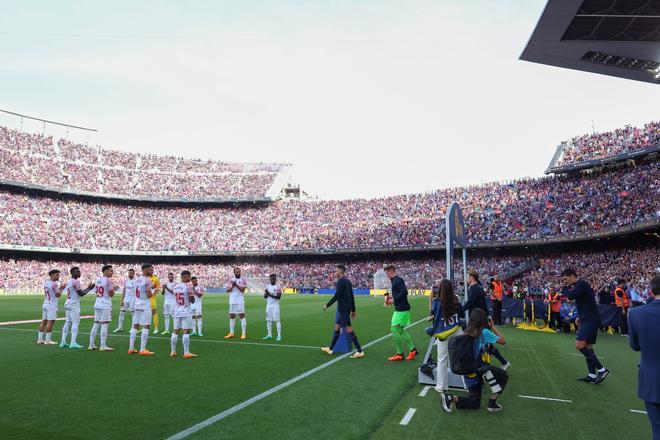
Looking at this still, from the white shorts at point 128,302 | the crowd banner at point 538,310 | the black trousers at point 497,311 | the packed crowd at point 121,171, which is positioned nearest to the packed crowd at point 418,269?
the packed crowd at point 121,171

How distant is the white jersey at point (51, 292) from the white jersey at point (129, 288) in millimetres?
2118

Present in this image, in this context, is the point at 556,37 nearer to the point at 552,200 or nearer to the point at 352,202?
the point at 552,200

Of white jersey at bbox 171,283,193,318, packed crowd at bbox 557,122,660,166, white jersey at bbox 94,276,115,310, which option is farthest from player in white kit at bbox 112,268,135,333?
packed crowd at bbox 557,122,660,166

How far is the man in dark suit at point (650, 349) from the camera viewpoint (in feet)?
12.3

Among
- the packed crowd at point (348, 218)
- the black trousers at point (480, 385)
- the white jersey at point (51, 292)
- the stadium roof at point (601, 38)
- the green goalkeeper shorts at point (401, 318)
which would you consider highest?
the stadium roof at point (601, 38)

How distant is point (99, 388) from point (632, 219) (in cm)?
3815

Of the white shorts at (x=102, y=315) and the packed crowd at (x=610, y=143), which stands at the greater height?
the packed crowd at (x=610, y=143)

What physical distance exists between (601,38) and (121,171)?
199 ft

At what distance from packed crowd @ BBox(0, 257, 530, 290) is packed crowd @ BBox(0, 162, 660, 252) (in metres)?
2.65

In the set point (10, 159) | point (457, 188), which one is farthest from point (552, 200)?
point (10, 159)

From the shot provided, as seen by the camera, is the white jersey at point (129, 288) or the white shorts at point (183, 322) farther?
the white jersey at point (129, 288)

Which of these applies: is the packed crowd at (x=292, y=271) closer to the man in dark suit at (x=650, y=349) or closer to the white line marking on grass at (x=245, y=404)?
the white line marking on grass at (x=245, y=404)

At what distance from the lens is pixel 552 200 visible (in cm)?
4381

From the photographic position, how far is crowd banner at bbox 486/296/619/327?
52.6 feet
